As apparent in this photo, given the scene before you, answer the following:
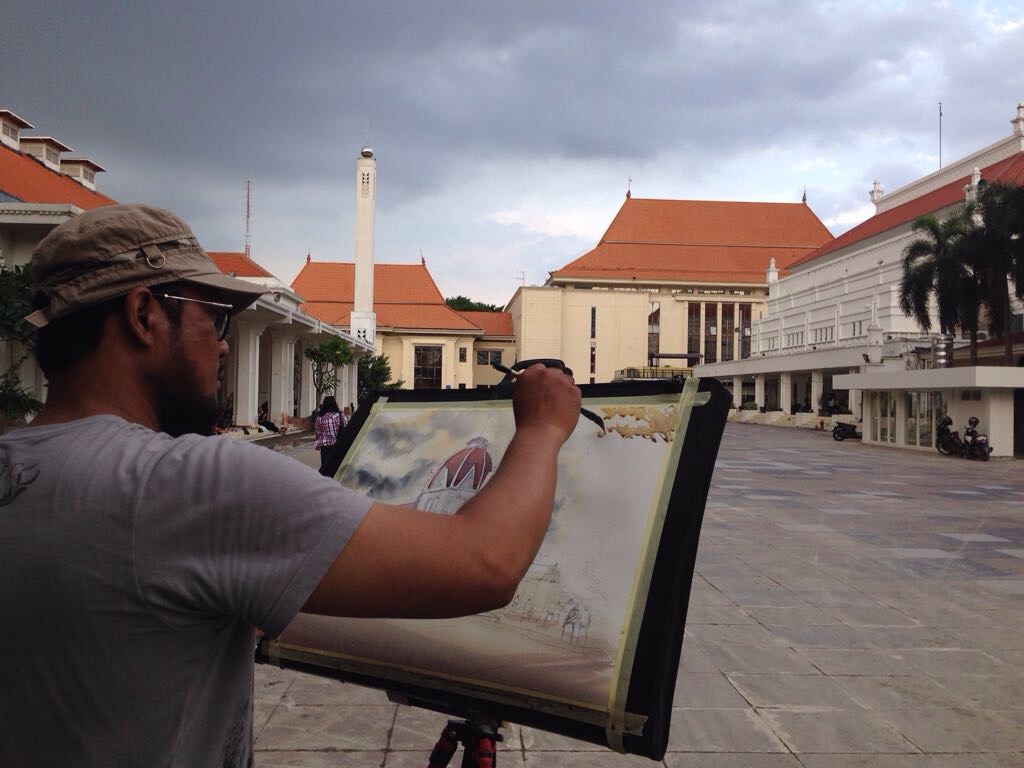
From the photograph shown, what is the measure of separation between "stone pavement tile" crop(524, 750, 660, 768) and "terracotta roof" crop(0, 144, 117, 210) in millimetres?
22827

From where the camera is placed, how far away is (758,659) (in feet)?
14.4

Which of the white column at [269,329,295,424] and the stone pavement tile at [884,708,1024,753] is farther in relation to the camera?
the white column at [269,329,295,424]

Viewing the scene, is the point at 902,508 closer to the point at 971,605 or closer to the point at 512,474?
the point at 971,605

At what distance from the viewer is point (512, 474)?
3.49ft

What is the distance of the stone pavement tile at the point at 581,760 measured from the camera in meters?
3.11

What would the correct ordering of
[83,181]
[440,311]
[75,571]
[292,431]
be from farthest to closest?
[440,311] < [83,181] < [292,431] < [75,571]

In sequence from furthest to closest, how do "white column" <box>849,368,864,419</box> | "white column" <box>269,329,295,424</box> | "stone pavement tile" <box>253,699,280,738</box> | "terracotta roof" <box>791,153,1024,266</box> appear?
"terracotta roof" <box>791,153,1024,266</box> < "white column" <box>849,368,864,419</box> < "white column" <box>269,329,295,424</box> < "stone pavement tile" <box>253,699,280,738</box>

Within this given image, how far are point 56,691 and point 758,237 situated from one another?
241ft

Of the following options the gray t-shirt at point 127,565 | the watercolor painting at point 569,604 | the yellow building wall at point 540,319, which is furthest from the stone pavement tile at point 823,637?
the yellow building wall at point 540,319

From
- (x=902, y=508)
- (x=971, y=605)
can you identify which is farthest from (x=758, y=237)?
(x=971, y=605)

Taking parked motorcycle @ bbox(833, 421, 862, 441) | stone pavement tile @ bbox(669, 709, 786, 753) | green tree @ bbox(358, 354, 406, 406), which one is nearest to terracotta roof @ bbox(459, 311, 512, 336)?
green tree @ bbox(358, 354, 406, 406)

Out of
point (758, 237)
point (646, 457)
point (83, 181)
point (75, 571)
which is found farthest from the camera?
point (758, 237)

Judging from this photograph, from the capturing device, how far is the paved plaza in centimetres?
319

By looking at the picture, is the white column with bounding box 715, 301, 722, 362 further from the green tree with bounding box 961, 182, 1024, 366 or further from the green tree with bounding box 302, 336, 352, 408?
the green tree with bounding box 302, 336, 352, 408
